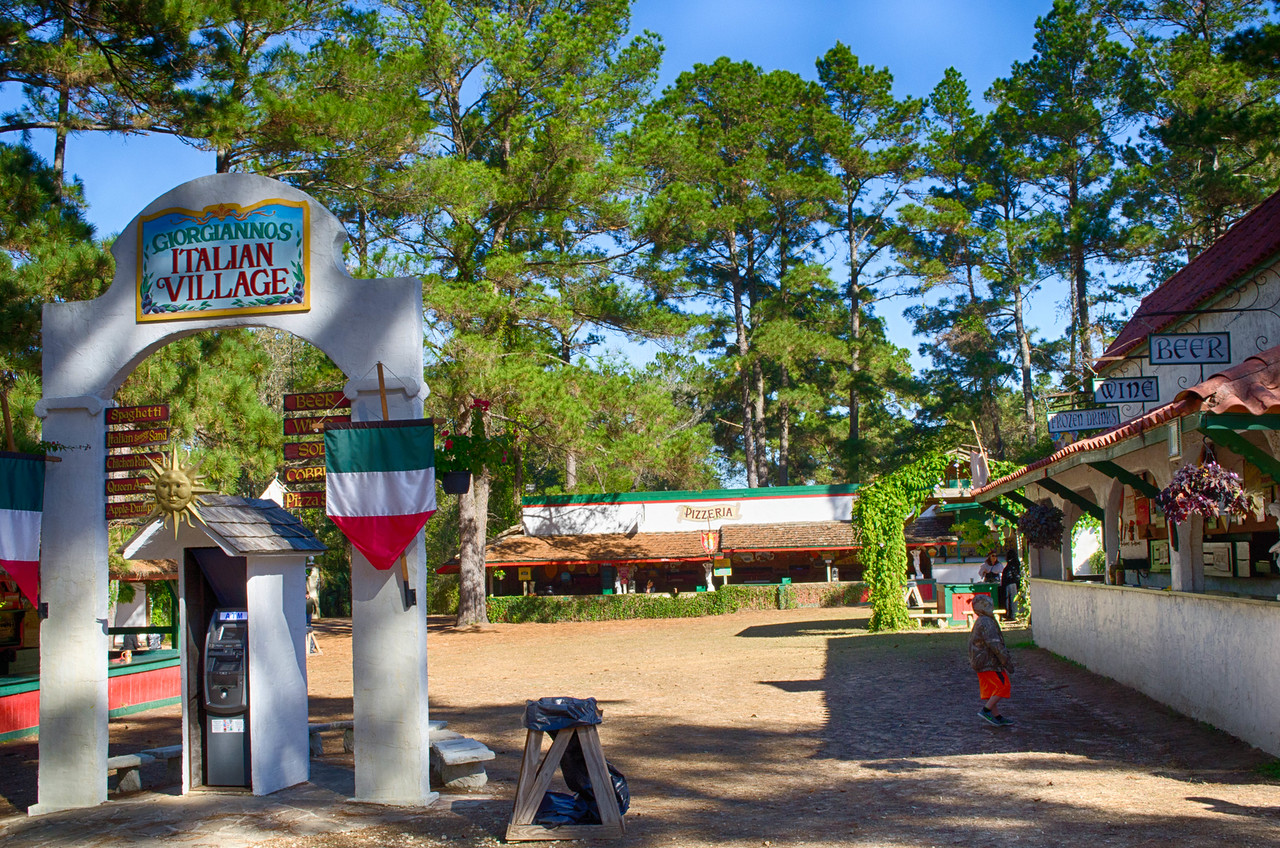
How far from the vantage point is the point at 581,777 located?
6961 mm

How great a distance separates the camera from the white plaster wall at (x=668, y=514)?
3681 centimetres

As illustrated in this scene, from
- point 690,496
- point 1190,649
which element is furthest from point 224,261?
point 690,496

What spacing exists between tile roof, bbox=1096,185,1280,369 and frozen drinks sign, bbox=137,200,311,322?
30.5 feet

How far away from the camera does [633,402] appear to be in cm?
2752

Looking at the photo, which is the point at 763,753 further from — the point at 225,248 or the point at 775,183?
the point at 775,183

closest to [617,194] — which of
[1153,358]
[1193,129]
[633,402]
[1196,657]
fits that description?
[633,402]

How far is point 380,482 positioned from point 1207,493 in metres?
6.53

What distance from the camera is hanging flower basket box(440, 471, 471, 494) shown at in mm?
8281

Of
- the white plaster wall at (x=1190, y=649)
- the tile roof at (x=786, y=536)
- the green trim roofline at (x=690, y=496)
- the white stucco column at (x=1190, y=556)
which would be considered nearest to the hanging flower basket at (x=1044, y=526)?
the white plaster wall at (x=1190, y=649)

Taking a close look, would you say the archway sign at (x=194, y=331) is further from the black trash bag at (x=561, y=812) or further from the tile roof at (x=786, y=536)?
the tile roof at (x=786, y=536)

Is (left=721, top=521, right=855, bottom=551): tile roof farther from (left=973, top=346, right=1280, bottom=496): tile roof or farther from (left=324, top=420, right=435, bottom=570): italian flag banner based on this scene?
(left=324, top=420, right=435, bottom=570): italian flag banner

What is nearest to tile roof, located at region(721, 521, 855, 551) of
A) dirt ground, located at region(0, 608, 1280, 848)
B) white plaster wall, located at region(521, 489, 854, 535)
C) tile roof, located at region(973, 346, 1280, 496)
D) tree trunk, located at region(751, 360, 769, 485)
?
white plaster wall, located at region(521, 489, 854, 535)

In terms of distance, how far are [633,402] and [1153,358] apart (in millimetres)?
17540

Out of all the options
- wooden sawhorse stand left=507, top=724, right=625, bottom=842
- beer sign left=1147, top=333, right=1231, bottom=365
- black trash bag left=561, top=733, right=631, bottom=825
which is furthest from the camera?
beer sign left=1147, top=333, right=1231, bottom=365
